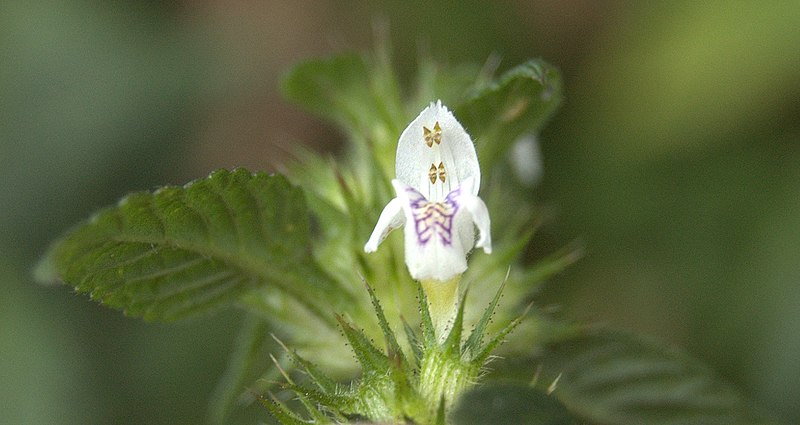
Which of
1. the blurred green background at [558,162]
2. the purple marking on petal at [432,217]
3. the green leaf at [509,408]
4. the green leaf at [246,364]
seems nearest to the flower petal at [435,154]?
the purple marking on petal at [432,217]

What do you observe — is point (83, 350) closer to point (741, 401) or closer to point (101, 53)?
point (101, 53)

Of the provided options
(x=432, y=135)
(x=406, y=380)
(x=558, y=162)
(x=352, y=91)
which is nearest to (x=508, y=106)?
(x=432, y=135)

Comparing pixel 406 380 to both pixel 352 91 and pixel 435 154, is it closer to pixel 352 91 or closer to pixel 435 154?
pixel 435 154

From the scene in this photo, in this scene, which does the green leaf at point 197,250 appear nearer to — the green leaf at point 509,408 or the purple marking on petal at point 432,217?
the purple marking on petal at point 432,217

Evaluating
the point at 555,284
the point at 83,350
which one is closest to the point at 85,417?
the point at 83,350

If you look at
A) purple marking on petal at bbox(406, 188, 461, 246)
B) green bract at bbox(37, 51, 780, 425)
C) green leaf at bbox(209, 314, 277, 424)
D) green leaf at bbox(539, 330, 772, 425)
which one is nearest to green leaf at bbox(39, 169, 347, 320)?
green bract at bbox(37, 51, 780, 425)
